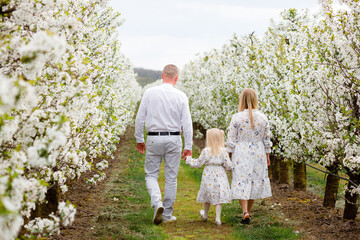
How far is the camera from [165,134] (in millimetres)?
7430

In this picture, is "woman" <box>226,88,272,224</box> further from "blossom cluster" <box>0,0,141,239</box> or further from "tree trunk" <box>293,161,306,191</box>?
"tree trunk" <box>293,161,306,191</box>

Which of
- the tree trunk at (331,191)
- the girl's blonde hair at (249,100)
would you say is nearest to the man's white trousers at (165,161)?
the girl's blonde hair at (249,100)

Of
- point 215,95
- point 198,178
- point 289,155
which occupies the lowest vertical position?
point 198,178

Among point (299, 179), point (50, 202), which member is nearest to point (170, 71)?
point (50, 202)

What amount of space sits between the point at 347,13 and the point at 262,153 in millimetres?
2916

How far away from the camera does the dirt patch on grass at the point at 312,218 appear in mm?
6957

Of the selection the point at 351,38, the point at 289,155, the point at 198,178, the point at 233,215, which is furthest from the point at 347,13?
the point at 198,178

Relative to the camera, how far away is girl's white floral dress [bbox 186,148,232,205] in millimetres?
7703

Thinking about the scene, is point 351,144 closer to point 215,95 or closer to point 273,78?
point 273,78

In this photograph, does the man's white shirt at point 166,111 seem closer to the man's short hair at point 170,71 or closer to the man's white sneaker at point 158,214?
the man's short hair at point 170,71

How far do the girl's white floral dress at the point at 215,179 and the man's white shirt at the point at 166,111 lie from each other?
2.27ft

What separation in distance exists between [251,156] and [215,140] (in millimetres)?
755

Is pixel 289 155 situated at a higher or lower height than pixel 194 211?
higher

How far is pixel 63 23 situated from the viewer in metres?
4.12
